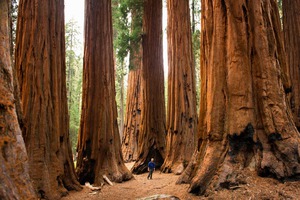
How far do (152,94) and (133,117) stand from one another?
3.99m

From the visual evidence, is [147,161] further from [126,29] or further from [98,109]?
[126,29]

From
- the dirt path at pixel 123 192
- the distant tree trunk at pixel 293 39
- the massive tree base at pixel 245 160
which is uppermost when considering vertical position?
the distant tree trunk at pixel 293 39

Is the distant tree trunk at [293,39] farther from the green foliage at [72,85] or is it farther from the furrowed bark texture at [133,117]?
the green foliage at [72,85]

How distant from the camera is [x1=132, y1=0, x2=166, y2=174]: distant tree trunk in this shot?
37.8 ft

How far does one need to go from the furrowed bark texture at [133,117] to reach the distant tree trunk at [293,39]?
23.8ft

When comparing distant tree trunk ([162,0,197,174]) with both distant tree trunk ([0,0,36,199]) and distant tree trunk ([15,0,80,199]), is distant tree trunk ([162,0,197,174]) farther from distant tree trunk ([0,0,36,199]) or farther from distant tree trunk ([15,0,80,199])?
distant tree trunk ([0,0,36,199])

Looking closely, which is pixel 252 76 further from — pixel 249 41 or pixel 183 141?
pixel 183 141

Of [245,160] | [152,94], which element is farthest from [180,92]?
[245,160]

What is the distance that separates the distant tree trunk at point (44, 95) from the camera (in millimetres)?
6227

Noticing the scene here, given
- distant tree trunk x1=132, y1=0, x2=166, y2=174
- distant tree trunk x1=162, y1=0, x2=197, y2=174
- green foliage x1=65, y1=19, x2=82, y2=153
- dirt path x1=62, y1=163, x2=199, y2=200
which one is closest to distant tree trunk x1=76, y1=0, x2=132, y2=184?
dirt path x1=62, y1=163, x2=199, y2=200

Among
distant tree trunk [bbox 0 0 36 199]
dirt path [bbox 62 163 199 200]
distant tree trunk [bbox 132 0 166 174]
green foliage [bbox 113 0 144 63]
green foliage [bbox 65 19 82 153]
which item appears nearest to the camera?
distant tree trunk [bbox 0 0 36 199]

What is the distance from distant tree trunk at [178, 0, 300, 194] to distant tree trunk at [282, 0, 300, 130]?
551 cm

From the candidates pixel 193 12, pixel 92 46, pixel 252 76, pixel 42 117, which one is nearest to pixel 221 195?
pixel 252 76

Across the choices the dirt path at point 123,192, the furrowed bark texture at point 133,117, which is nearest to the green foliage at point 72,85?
the furrowed bark texture at point 133,117
